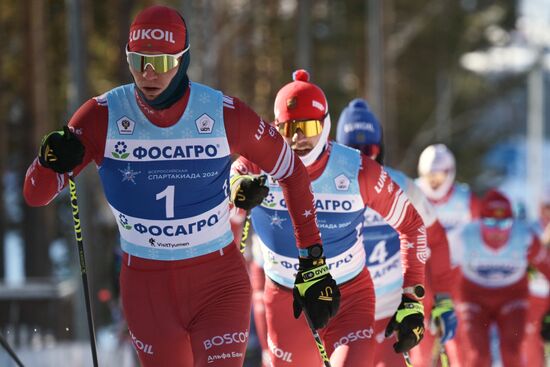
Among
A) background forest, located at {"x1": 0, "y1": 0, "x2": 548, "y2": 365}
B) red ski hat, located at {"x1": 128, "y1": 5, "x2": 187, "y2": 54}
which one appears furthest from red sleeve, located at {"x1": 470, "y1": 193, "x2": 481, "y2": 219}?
red ski hat, located at {"x1": 128, "y1": 5, "x2": 187, "y2": 54}

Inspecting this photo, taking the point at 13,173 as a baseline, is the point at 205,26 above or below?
above

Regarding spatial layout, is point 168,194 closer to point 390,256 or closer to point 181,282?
point 181,282

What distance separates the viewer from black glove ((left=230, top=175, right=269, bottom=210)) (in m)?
6.43

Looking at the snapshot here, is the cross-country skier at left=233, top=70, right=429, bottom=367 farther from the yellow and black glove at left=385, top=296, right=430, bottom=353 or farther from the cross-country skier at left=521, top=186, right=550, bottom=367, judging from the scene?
the cross-country skier at left=521, top=186, right=550, bottom=367

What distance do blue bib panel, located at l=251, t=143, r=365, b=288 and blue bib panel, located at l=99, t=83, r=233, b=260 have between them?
44.7 inches

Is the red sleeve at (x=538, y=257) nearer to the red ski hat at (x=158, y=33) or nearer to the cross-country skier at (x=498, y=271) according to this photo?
the cross-country skier at (x=498, y=271)

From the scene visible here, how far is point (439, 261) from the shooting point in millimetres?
8125

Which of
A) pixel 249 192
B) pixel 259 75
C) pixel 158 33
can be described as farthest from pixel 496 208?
pixel 259 75

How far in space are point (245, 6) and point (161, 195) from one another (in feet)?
93.6

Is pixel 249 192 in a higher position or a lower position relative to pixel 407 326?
higher

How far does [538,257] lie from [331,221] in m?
5.33

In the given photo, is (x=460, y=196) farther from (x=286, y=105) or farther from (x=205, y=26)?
(x=205, y=26)

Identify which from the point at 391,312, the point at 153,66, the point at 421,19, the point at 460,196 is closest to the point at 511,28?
the point at 421,19

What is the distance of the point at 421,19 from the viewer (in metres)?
41.8
